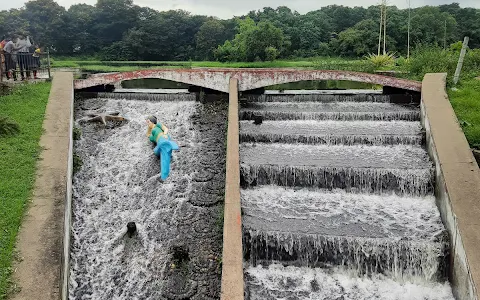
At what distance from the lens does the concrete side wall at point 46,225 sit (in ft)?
17.7

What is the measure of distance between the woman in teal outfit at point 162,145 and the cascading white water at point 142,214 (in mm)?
201

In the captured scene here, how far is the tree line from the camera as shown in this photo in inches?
1572

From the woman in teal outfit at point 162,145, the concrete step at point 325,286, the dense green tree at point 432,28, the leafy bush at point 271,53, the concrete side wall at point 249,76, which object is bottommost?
the concrete step at point 325,286

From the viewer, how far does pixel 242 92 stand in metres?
13.7

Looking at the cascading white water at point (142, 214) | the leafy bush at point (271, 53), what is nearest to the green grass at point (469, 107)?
the cascading white water at point (142, 214)

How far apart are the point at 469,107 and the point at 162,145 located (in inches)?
315

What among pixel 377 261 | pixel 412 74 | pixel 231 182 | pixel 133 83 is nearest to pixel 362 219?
pixel 377 261

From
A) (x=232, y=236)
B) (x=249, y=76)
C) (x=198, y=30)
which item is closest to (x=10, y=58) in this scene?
(x=249, y=76)

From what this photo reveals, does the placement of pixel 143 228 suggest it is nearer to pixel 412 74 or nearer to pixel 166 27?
pixel 412 74

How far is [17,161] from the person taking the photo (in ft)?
25.8

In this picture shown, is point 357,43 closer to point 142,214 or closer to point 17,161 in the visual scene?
point 142,214

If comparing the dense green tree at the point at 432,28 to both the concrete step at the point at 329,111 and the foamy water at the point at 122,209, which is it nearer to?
the concrete step at the point at 329,111

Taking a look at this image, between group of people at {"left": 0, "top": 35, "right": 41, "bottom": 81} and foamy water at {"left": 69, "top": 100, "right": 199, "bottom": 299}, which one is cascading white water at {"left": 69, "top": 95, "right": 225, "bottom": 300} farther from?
group of people at {"left": 0, "top": 35, "right": 41, "bottom": 81}

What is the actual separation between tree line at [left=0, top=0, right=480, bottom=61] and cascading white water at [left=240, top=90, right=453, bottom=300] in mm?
25632
